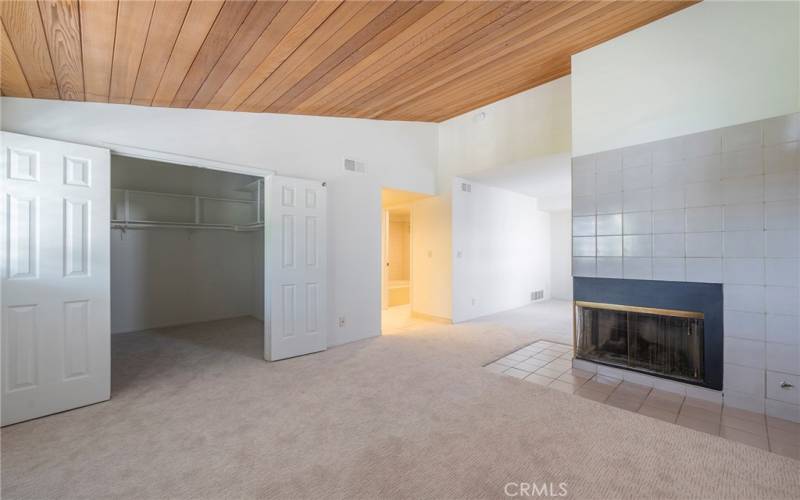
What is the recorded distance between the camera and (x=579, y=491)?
1620 mm

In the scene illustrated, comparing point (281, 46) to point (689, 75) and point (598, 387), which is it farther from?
point (598, 387)

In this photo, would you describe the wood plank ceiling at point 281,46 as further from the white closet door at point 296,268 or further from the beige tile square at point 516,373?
the beige tile square at point 516,373

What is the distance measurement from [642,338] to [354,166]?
3650mm

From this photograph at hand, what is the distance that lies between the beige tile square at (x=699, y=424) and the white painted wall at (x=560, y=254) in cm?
579

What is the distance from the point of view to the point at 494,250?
20.3ft

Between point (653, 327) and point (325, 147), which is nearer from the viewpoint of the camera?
point (653, 327)

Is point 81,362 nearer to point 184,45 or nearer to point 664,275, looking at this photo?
point 184,45

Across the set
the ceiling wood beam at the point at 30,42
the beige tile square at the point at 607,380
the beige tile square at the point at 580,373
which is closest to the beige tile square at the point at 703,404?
the beige tile square at the point at 607,380

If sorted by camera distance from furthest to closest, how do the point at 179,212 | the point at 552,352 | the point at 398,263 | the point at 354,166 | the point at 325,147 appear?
the point at 398,263 → the point at 179,212 → the point at 354,166 → the point at 325,147 → the point at 552,352

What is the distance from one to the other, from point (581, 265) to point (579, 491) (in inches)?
85.3

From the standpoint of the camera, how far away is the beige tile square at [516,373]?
3.15 metres

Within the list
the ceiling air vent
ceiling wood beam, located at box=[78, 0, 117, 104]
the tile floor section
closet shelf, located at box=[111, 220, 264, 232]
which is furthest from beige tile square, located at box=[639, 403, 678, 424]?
closet shelf, located at box=[111, 220, 264, 232]

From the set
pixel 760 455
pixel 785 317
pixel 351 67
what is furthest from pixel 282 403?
pixel 785 317

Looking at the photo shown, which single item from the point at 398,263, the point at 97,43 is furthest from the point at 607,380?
the point at 398,263
